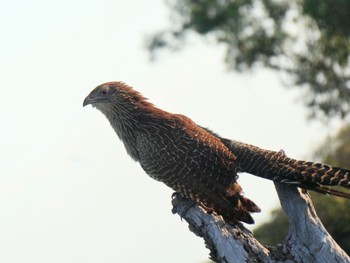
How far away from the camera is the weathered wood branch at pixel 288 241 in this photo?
10281 millimetres

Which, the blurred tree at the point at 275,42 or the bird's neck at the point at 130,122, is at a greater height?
the blurred tree at the point at 275,42

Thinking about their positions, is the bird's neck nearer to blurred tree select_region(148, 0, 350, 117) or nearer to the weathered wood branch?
the weathered wood branch

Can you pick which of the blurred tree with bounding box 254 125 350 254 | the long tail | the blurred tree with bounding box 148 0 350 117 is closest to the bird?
the long tail

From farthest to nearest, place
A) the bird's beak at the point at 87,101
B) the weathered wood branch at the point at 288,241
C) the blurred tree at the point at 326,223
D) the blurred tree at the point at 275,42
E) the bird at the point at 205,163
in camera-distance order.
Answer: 1. the blurred tree at the point at 275,42
2. the blurred tree at the point at 326,223
3. the bird's beak at the point at 87,101
4. the bird at the point at 205,163
5. the weathered wood branch at the point at 288,241

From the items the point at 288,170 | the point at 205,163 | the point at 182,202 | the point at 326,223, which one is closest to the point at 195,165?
the point at 205,163

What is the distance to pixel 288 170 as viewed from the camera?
36.0ft

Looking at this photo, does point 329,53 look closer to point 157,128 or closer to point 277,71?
point 277,71

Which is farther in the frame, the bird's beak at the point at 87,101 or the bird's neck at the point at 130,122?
the bird's beak at the point at 87,101

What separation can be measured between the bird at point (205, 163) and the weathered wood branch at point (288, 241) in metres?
0.29

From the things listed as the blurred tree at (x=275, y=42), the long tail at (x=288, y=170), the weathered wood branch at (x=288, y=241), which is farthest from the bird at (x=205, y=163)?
the blurred tree at (x=275, y=42)

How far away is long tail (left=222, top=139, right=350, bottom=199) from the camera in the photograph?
10680 mm

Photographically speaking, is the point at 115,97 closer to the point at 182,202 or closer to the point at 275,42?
the point at 182,202

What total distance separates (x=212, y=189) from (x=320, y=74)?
64.1 feet

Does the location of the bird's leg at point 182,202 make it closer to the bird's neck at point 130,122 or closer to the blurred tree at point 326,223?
the bird's neck at point 130,122
